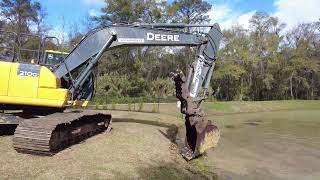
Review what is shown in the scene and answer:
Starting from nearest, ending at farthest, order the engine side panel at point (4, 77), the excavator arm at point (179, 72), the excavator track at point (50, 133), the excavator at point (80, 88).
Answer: the excavator track at point (50, 133) → the excavator at point (80, 88) → the engine side panel at point (4, 77) → the excavator arm at point (179, 72)

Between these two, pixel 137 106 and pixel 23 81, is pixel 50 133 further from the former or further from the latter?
pixel 137 106

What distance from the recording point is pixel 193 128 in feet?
42.3

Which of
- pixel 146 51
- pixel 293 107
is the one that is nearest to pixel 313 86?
pixel 293 107

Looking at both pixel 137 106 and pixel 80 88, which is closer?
pixel 80 88

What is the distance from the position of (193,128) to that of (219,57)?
49.9 m

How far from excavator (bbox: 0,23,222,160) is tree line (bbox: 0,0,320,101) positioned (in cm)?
2628

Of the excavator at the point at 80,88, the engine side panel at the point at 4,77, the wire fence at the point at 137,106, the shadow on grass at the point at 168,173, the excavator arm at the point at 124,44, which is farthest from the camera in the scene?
the wire fence at the point at 137,106

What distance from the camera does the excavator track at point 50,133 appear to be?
10242mm

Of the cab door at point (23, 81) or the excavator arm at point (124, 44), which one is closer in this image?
the cab door at point (23, 81)

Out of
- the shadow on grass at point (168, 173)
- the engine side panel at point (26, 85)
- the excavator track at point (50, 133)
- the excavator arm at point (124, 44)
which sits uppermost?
the excavator arm at point (124, 44)

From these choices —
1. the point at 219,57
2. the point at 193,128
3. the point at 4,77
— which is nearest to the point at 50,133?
the point at 4,77

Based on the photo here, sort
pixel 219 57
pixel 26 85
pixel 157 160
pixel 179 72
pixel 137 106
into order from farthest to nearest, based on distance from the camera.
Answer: pixel 219 57 → pixel 137 106 → pixel 179 72 → pixel 26 85 → pixel 157 160

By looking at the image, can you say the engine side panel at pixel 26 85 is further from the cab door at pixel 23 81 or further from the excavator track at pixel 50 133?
the excavator track at pixel 50 133

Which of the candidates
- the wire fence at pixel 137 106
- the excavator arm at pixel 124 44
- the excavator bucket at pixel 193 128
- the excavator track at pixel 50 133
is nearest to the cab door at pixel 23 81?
the excavator track at pixel 50 133
